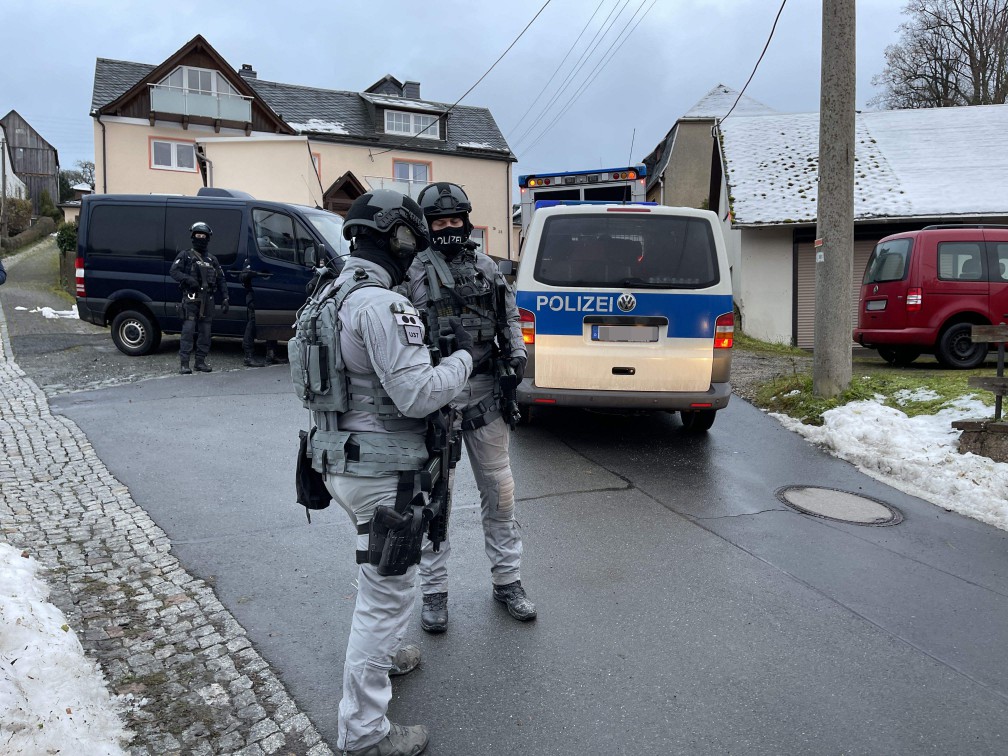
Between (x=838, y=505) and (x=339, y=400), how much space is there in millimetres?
4235

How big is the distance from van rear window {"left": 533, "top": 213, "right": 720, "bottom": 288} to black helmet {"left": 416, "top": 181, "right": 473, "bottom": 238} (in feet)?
9.66

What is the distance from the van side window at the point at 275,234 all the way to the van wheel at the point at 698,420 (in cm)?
629

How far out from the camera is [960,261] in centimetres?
1123

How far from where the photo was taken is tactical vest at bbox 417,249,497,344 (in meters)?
3.60

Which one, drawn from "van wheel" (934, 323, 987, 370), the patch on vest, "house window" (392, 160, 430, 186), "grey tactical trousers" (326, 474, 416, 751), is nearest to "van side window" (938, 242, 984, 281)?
"van wheel" (934, 323, 987, 370)

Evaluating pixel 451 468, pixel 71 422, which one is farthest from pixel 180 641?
pixel 71 422

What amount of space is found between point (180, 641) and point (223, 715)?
2.20 ft

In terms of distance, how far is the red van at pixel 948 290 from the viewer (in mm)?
11109

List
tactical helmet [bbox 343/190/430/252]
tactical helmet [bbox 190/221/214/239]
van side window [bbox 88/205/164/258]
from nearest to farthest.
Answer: tactical helmet [bbox 343/190/430/252] → tactical helmet [bbox 190/221/214/239] → van side window [bbox 88/205/164/258]

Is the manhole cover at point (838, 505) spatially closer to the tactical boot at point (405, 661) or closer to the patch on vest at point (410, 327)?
the tactical boot at point (405, 661)

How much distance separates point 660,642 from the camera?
11.4 feet

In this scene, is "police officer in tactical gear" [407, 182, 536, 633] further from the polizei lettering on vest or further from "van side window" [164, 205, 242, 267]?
"van side window" [164, 205, 242, 267]

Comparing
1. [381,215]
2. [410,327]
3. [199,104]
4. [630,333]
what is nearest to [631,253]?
[630,333]

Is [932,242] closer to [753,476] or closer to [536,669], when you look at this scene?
[753,476]
